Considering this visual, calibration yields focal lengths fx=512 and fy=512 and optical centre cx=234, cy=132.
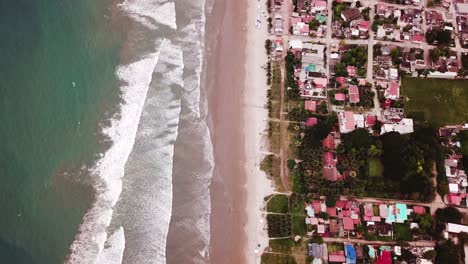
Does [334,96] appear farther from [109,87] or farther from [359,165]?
[109,87]

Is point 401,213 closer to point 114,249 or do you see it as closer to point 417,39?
point 417,39

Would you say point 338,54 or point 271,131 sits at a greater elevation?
point 338,54

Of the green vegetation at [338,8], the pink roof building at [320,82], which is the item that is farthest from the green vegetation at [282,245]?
the green vegetation at [338,8]

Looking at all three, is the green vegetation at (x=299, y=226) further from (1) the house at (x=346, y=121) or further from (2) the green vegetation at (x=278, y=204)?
(1) the house at (x=346, y=121)

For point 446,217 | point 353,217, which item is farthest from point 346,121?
point 446,217

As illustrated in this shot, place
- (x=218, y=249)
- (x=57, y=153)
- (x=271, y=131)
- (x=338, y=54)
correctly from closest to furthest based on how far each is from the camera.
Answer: (x=218, y=249) → (x=57, y=153) → (x=271, y=131) → (x=338, y=54)

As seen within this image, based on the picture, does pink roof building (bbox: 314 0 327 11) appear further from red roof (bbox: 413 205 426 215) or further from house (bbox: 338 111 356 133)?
red roof (bbox: 413 205 426 215)

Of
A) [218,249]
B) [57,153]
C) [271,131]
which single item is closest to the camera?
[218,249]

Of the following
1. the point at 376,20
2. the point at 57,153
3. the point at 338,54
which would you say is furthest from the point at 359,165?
the point at 57,153
